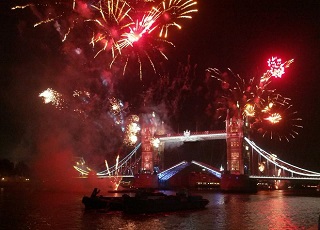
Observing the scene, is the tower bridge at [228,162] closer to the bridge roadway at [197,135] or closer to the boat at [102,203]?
the bridge roadway at [197,135]

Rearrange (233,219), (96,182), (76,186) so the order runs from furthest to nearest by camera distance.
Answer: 1. (96,182)
2. (76,186)
3. (233,219)

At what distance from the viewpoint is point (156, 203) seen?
30.8 m

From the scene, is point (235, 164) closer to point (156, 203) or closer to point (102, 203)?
point (102, 203)

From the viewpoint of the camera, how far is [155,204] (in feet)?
101

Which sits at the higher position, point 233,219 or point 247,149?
point 247,149

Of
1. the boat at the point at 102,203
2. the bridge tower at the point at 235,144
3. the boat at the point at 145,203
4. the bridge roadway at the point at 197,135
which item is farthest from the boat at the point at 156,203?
the bridge roadway at the point at 197,135

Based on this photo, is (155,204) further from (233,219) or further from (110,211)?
(233,219)

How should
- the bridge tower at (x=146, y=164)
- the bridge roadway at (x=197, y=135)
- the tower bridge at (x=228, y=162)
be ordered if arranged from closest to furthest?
the tower bridge at (x=228, y=162)
the bridge roadway at (x=197, y=135)
the bridge tower at (x=146, y=164)

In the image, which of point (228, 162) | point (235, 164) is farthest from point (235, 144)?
point (235, 164)

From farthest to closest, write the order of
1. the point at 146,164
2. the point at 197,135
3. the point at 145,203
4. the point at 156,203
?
the point at 146,164 < the point at 197,135 < the point at 156,203 < the point at 145,203

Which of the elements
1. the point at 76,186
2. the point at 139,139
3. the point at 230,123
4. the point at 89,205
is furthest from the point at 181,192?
the point at 139,139

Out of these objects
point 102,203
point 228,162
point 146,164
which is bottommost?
point 102,203

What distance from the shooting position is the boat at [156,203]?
98.1 feet

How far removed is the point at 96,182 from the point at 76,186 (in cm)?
565
